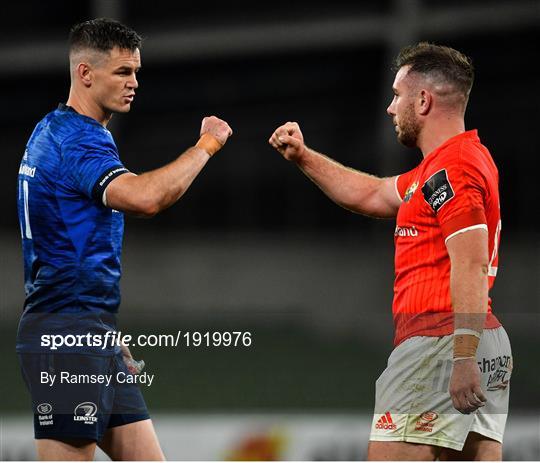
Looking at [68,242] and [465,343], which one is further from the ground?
[68,242]

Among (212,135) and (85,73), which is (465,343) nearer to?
(212,135)

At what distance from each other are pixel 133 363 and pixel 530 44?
10048 mm

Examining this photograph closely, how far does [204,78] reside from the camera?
13.6 metres

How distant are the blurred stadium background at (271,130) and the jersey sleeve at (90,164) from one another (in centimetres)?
829

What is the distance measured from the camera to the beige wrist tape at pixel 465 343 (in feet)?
11.7

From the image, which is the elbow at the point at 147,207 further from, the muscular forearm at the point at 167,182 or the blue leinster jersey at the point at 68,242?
the blue leinster jersey at the point at 68,242

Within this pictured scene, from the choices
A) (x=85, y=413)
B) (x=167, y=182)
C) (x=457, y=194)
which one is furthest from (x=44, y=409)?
(x=457, y=194)

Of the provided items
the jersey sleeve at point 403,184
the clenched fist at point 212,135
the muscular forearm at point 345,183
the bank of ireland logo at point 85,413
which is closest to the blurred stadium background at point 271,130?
the muscular forearm at point 345,183

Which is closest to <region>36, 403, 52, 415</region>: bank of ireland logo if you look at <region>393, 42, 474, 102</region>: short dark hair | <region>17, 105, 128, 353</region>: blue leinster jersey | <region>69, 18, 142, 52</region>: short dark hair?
<region>17, 105, 128, 353</region>: blue leinster jersey

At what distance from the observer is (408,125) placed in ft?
13.5

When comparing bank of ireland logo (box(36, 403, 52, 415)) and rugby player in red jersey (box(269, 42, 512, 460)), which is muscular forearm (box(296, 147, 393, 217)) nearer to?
rugby player in red jersey (box(269, 42, 512, 460))

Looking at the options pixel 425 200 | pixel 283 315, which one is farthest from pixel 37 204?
pixel 283 315

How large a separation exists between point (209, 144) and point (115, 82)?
1.42 ft

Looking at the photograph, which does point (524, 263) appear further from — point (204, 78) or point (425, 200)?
point (425, 200)
